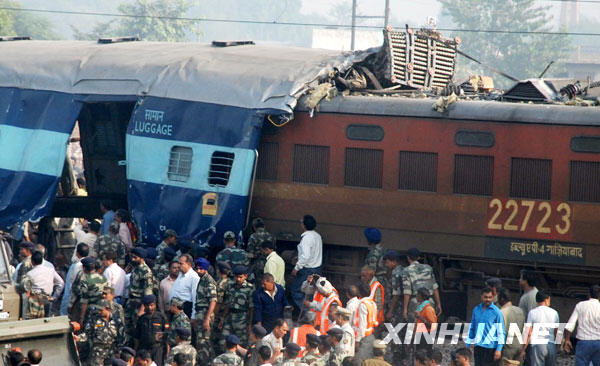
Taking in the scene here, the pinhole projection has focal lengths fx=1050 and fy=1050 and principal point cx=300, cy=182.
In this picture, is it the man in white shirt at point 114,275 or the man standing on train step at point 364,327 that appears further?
the man in white shirt at point 114,275

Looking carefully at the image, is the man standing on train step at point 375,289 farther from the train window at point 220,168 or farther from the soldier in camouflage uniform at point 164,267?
the train window at point 220,168

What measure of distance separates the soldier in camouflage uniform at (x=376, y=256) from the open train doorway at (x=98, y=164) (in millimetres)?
6579

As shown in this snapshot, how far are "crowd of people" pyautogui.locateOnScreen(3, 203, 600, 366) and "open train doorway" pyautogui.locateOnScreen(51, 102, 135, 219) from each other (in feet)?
11.4

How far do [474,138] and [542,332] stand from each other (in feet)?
11.7

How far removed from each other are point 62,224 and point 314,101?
6.90 meters

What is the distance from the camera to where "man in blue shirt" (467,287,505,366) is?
13609 mm

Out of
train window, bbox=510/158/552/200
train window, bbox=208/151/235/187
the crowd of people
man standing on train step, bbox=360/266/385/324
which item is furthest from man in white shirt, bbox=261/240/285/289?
train window, bbox=510/158/552/200

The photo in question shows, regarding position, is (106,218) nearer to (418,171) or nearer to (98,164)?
(98,164)

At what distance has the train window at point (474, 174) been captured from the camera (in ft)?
52.9

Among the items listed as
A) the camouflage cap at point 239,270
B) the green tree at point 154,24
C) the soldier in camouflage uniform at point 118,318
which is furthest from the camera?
the green tree at point 154,24

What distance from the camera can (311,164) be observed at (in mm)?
17406

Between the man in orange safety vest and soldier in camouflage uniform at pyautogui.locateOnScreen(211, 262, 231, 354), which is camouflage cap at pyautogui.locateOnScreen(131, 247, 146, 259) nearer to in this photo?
soldier in camouflage uniform at pyautogui.locateOnScreen(211, 262, 231, 354)

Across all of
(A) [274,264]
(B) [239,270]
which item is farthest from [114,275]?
(A) [274,264]

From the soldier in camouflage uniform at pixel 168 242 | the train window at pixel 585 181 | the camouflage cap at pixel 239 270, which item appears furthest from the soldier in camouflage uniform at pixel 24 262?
the train window at pixel 585 181
